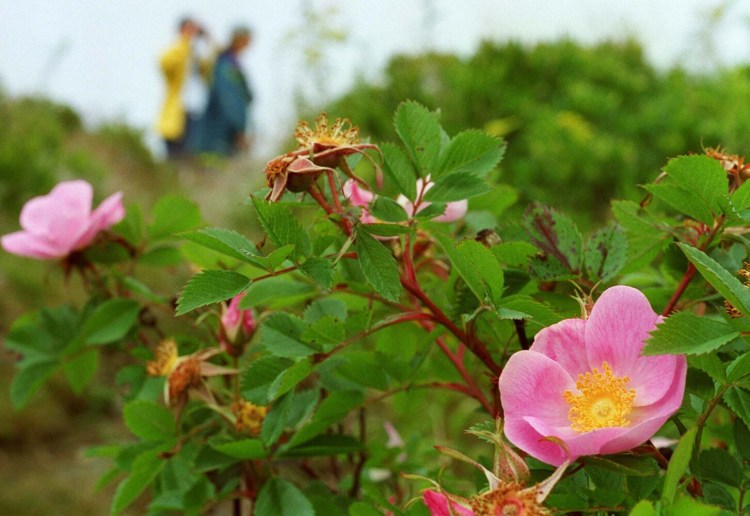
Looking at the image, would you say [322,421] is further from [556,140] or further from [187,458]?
[556,140]

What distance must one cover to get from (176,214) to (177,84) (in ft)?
21.0

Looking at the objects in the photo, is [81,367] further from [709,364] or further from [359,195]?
[709,364]

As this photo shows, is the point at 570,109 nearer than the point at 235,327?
No

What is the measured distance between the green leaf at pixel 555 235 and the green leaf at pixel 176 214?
0.34 meters

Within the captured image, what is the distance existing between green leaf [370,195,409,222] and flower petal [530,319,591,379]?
0.34ft

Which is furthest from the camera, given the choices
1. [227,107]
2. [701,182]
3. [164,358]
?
[227,107]

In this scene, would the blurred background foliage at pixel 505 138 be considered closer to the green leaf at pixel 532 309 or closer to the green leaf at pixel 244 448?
the green leaf at pixel 244 448

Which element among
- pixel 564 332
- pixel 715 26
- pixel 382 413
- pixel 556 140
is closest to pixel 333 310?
pixel 564 332

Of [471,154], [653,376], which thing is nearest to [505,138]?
[471,154]

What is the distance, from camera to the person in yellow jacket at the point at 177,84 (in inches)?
261

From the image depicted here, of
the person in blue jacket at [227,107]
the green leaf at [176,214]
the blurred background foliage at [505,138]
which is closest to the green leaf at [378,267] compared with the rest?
the green leaf at [176,214]

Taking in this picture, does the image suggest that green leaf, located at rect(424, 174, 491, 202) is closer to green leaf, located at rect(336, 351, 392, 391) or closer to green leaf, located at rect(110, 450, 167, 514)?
green leaf, located at rect(336, 351, 392, 391)

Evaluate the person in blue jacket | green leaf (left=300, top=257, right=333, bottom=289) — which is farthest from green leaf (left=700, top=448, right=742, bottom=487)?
the person in blue jacket

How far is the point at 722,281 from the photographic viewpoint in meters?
0.32
